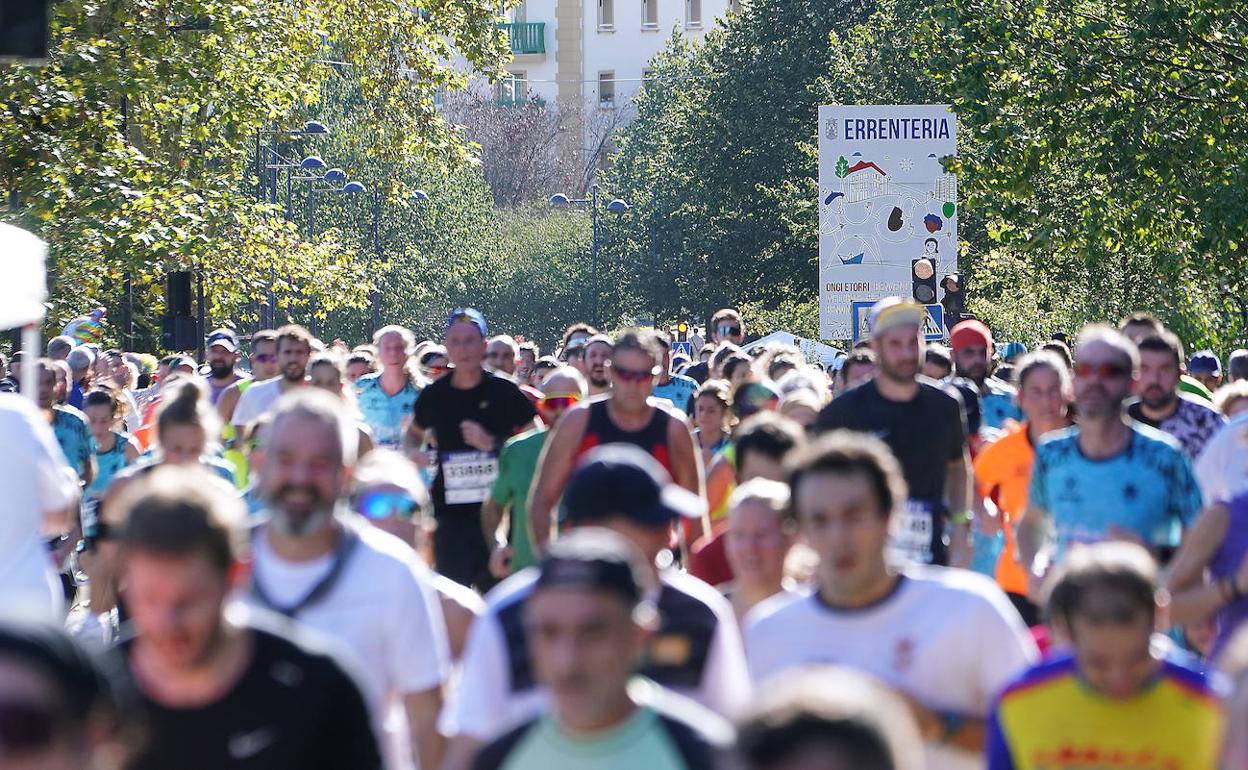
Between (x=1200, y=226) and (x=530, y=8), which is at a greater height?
(x=530, y=8)

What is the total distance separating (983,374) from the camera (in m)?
12.8

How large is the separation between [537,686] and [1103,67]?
68.2 feet

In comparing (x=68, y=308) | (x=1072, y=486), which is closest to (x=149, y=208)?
(x=68, y=308)

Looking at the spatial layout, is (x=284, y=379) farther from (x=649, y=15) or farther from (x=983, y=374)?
(x=649, y=15)

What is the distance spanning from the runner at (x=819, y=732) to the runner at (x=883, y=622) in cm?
194

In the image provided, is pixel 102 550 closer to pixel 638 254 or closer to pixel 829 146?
pixel 829 146

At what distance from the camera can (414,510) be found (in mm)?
6316

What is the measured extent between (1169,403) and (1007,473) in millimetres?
724

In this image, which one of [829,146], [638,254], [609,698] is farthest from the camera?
[638,254]

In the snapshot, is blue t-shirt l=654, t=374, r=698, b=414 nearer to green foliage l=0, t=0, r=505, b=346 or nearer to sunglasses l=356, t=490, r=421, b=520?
sunglasses l=356, t=490, r=421, b=520

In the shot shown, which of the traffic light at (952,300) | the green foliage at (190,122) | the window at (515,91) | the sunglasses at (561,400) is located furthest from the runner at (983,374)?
the window at (515,91)

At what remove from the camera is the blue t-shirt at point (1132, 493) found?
7.51 m

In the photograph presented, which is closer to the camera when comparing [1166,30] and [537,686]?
[537,686]

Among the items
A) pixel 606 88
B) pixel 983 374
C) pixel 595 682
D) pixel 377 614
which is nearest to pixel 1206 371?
pixel 983 374
